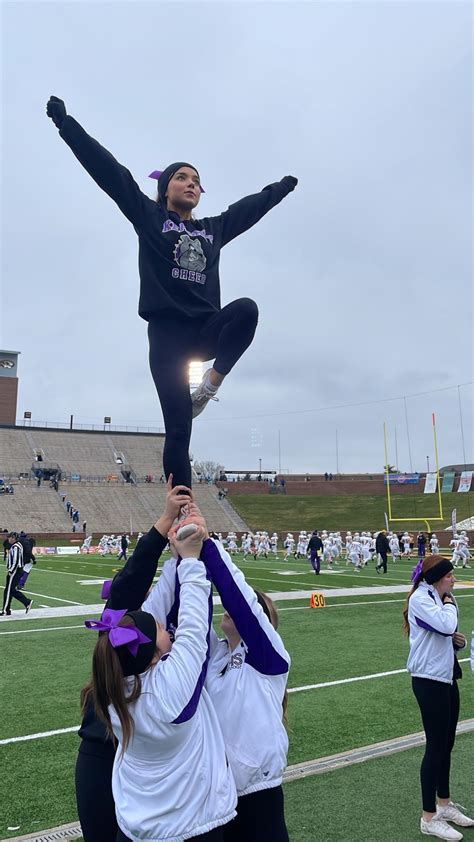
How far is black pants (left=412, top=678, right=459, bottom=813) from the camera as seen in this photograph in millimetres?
4059

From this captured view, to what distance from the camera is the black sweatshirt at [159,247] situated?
2.53m

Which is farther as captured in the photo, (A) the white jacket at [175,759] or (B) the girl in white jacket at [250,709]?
(B) the girl in white jacket at [250,709]

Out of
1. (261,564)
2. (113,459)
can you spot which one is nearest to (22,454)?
(113,459)

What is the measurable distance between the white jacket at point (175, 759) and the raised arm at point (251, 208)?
5.25ft

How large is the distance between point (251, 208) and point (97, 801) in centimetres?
250

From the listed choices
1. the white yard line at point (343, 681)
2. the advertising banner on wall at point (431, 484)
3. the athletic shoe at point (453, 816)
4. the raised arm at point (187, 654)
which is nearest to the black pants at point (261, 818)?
the raised arm at point (187, 654)

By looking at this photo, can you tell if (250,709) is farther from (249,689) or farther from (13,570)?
(13,570)

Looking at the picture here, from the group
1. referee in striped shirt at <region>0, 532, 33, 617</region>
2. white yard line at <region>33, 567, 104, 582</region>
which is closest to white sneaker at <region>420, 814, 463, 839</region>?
referee in striped shirt at <region>0, 532, 33, 617</region>

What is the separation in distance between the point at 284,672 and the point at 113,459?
54.4 metres

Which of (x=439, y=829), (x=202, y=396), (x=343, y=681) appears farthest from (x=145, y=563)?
(x=343, y=681)

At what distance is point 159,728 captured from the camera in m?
2.00

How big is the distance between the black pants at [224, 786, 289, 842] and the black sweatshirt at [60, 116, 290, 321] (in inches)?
69.0

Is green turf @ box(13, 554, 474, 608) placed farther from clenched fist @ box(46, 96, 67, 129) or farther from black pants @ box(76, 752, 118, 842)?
clenched fist @ box(46, 96, 67, 129)

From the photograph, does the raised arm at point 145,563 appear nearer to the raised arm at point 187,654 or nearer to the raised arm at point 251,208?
the raised arm at point 187,654
